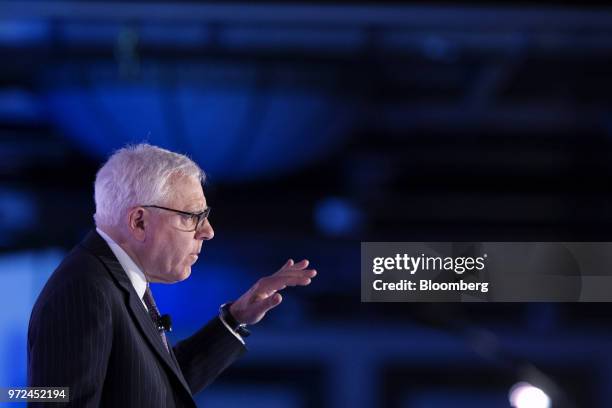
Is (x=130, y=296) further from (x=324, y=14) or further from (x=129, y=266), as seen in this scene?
(x=324, y=14)

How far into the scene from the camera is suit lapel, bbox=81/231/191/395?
1459 mm

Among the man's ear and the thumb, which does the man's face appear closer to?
the man's ear

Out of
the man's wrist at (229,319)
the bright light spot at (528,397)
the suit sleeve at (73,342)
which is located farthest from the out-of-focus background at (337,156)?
the suit sleeve at (73,342)

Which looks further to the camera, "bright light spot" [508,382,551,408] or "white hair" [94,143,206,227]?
"bright light spot" [508,382,551,408]

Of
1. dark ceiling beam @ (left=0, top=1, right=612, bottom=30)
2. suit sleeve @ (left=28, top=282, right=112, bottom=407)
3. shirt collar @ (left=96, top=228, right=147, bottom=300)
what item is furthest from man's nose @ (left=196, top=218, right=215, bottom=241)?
dark ceiling beam @ (left=0, top=1, right=612, bottom=30)

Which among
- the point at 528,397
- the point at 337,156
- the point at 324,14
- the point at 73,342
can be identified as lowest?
the point at 73,342

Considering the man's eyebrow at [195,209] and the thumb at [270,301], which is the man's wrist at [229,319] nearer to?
the thumb at [270,301]

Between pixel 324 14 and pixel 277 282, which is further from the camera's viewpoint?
pixel 324 14

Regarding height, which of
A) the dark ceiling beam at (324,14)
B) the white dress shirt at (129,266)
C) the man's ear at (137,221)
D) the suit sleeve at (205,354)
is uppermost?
the dark ceiling beam at (324,14)

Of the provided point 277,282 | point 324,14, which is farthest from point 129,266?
point 324,14

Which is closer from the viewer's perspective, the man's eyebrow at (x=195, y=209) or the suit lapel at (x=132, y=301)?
the suit lapel at (x=132, y=301)

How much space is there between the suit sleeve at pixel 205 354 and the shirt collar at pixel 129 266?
250mm

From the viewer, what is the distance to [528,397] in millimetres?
2330

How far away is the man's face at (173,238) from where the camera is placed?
153 centimetres
